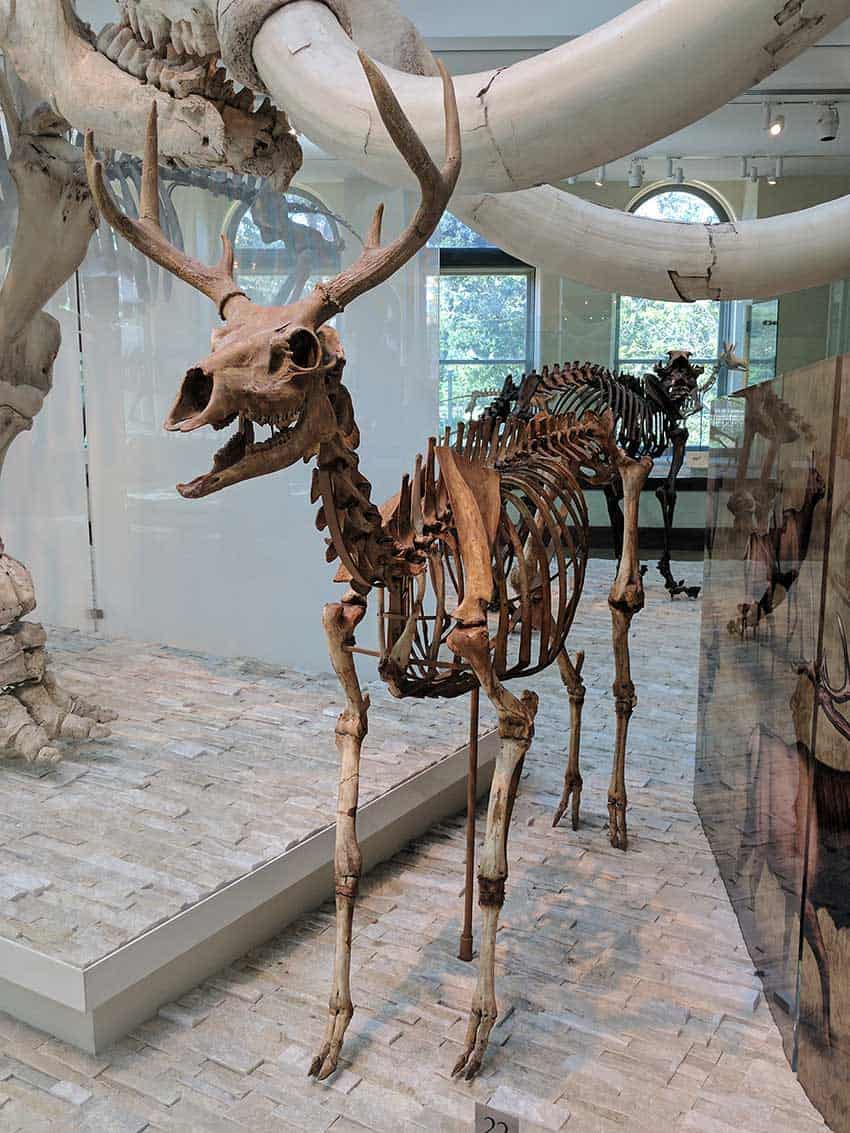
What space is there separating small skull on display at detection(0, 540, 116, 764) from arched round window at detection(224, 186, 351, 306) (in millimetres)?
1592

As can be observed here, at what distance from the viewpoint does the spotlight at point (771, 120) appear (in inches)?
212

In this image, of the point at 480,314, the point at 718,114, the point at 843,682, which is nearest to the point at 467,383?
the point at 480,314

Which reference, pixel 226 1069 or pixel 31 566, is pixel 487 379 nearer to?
pixel 31 566

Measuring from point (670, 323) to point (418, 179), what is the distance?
687 cm

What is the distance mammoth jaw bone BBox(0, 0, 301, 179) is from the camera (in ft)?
5.44

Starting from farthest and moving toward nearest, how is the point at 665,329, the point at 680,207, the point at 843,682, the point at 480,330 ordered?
the point at 480,330 < the point at 665,329 < the point at 680,207 < the point at 843,682

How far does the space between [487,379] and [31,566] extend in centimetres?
457

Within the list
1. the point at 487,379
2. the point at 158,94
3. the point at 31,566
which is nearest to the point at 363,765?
the point at 158,94

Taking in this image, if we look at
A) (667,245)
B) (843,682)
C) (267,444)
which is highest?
(667,245)

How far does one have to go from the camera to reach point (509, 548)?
2.24m

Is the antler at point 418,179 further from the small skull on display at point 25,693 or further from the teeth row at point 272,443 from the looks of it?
the small skull on display at point 25,693

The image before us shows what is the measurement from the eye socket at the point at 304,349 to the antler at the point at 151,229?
15cm

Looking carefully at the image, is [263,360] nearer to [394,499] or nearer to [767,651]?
[394,499]

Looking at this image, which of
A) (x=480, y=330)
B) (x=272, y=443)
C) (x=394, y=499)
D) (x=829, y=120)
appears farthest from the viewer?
(x=480, y=330)
